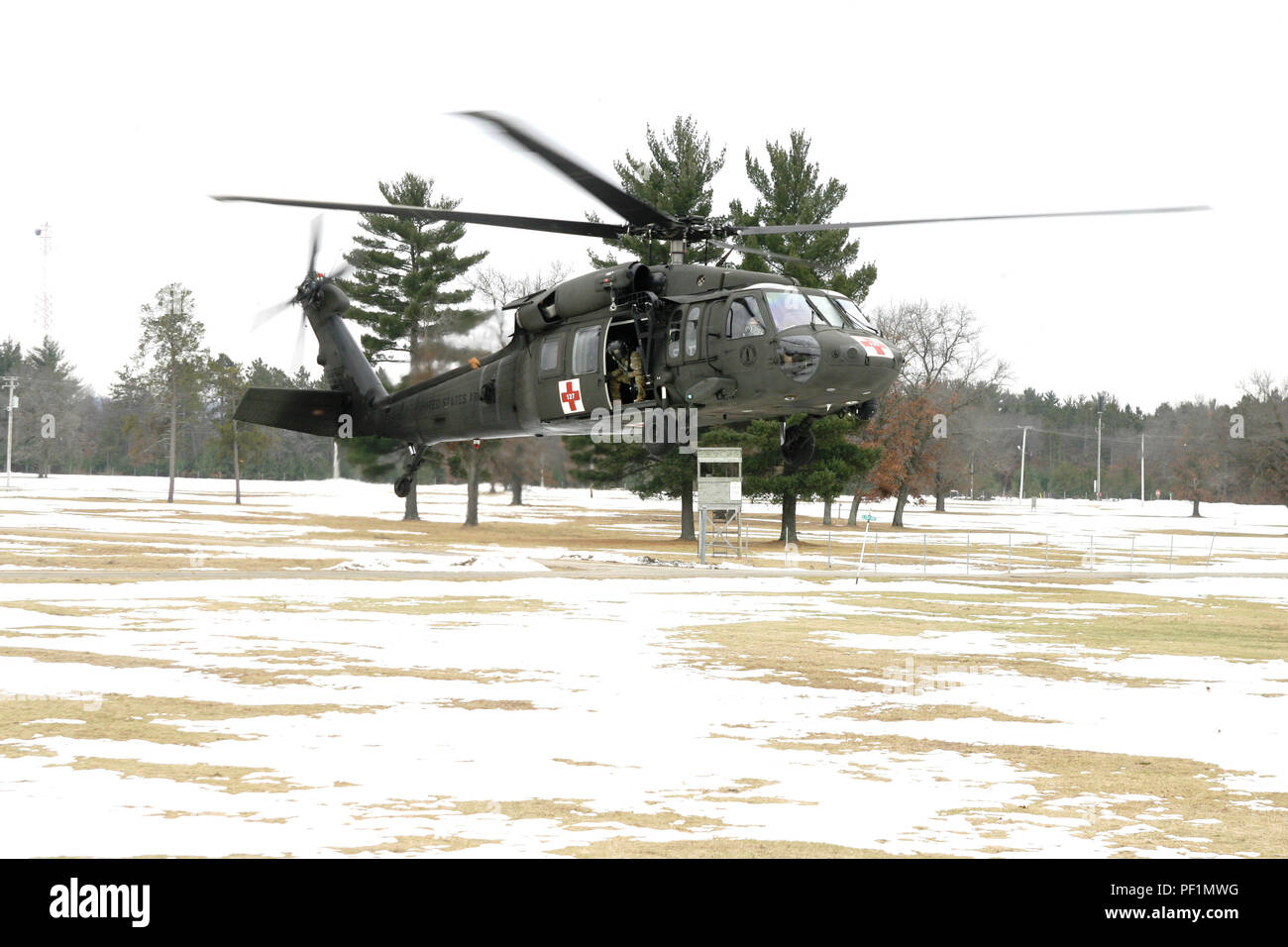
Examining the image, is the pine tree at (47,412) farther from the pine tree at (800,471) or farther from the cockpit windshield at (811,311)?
the cockpit windshield at (811,311)

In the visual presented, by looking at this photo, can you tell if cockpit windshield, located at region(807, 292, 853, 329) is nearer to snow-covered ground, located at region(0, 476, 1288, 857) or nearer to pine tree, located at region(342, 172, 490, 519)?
snow-covered ground, located at region(0, 476, 1288, 857)

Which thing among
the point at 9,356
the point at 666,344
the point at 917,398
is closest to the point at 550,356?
the point at 666,344

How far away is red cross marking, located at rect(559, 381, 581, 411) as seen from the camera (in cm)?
2183

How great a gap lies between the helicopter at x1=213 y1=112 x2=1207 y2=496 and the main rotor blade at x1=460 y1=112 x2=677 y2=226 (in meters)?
0.02

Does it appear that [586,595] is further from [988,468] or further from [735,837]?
[988,468]

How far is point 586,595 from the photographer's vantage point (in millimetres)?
22156

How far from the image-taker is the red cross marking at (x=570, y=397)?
21.8 meters

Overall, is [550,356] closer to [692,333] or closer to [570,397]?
[570,397]

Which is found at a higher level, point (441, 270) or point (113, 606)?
point (441, 270)

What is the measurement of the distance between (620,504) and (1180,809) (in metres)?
89.0

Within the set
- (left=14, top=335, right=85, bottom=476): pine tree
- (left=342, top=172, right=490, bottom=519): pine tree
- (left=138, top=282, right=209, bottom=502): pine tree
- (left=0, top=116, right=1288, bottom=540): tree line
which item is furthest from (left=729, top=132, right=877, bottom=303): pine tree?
(left=14, top=335, right=85, bottom=476): pine tree

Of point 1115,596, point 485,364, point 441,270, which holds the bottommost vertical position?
point 1115,596

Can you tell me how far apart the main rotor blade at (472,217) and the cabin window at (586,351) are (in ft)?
6.96

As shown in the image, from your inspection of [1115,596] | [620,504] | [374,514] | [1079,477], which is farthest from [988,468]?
[1115,596]
